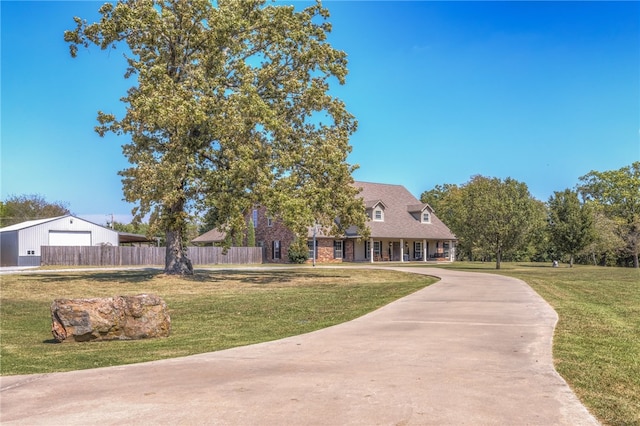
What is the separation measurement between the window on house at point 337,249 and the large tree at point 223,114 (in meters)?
23.4

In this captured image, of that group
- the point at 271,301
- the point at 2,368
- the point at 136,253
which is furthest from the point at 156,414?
the point at 136,253

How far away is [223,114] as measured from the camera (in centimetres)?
2484

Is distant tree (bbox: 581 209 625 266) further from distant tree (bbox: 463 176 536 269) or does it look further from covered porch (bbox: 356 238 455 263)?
covered porch (bbox: 356 238 455 263)

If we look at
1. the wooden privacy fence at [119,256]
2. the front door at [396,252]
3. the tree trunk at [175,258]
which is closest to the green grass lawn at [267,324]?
the tree trunk at [175,258]

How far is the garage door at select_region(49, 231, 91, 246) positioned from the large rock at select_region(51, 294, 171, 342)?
1634 inches

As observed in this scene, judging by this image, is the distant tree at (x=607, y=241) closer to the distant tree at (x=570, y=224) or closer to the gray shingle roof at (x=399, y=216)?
the distant tree at (x=570, y=224)

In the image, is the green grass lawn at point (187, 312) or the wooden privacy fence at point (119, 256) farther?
the wooden privacy fence at point (119, 256)

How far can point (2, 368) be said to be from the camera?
8016 mm

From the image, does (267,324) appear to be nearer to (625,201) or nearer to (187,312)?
(187,312)

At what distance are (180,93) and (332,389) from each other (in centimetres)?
2035

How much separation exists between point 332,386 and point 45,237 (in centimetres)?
4767

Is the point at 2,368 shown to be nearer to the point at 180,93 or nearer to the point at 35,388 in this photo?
the point at 35,388

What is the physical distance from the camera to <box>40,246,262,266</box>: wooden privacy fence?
44312 millimetres

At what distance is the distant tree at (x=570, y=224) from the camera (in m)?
42.5
